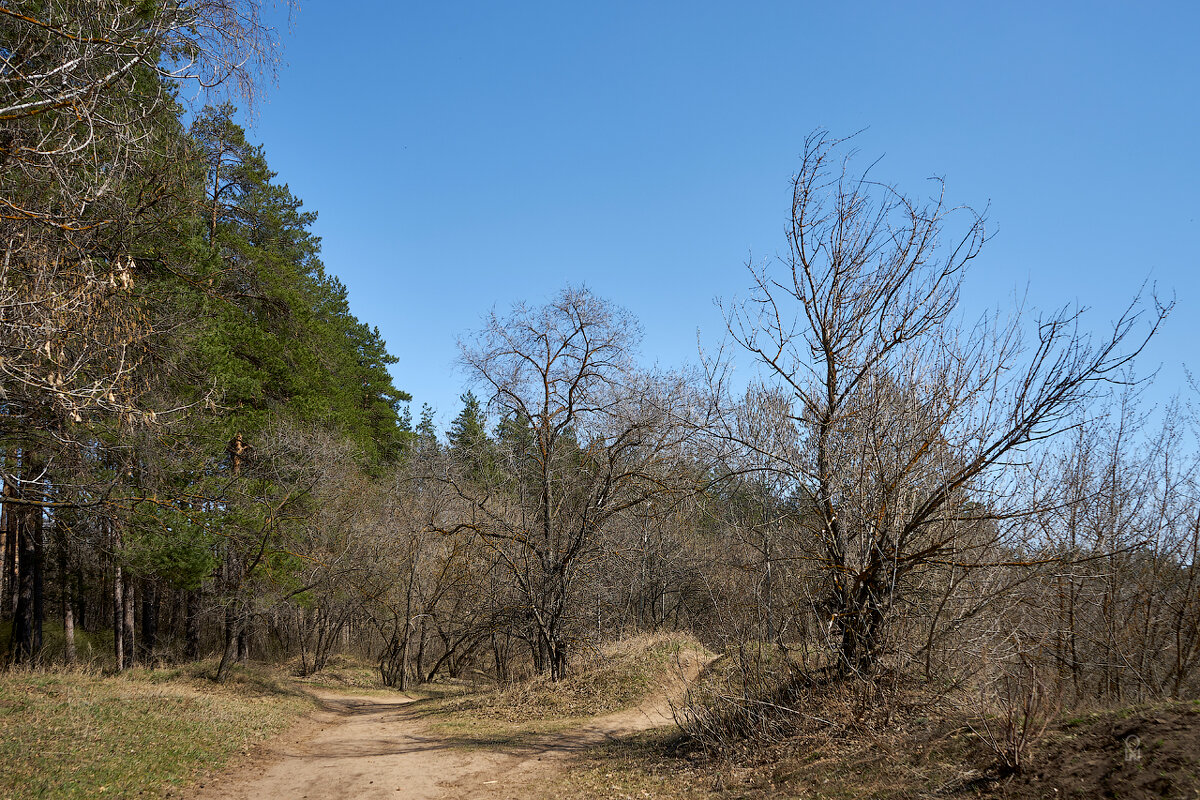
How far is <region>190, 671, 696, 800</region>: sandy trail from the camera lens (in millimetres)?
8320

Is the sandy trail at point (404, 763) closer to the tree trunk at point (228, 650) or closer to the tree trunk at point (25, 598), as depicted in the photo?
the tree trunk at point (228, 650)

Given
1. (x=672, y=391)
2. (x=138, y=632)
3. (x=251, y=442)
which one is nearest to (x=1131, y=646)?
(x=672, y=391)

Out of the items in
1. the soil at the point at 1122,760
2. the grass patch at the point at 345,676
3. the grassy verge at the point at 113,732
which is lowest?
the grass patch at the point at 345,676

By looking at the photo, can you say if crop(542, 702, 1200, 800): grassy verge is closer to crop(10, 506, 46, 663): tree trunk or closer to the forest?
the forest

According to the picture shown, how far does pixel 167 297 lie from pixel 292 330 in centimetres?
865

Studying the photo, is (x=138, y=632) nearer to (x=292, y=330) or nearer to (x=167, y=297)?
(x=292, y=330)

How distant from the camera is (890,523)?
759 cm

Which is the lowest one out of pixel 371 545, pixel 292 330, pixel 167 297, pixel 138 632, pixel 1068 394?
pixel 138 632

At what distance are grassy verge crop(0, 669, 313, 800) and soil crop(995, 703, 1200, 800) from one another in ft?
28.7

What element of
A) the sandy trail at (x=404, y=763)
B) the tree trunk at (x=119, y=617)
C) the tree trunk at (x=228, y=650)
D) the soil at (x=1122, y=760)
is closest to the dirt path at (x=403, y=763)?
the sandy trail at (x=404, y=763)

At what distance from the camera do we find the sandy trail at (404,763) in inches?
328

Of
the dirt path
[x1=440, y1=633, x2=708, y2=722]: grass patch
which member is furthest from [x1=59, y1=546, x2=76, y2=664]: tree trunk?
[x1=440, y1=633, x2=708, y2=722]: grass patch

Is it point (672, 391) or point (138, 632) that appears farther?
point (138, 632)

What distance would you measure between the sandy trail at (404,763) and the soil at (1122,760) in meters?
5.56
